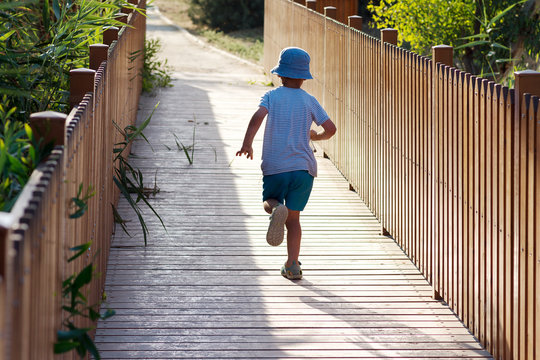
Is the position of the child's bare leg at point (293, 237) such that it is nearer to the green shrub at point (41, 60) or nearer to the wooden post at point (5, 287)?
the green shrub at point (41, 60)

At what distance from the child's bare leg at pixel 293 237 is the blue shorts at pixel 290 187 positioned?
7 cm

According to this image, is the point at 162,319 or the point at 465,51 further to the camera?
the point at 465,51

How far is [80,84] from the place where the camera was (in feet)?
16.5

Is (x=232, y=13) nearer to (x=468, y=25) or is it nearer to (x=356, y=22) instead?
(x=468, y=25)

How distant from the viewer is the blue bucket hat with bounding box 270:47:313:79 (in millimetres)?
6133

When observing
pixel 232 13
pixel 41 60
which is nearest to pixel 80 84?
pixel 41 60

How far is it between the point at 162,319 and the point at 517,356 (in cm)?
208

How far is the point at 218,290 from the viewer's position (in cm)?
600

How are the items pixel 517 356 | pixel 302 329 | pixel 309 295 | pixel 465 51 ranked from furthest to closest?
pixel 465 51
pixel 309 295
pixel 302 329
pixel 517 356

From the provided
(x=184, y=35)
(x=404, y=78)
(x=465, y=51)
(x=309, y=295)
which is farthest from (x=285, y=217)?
(x=184, y=35)

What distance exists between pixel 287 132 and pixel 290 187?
1.25 feet

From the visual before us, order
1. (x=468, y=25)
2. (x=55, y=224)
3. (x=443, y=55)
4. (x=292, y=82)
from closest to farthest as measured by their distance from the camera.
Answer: (x=55, y=224)
(x=443, y=55)
(x=292, y=82)
(x=468, y=25)

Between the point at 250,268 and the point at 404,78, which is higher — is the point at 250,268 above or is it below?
below

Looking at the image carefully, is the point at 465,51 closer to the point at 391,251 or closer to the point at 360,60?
the point at 360,60
